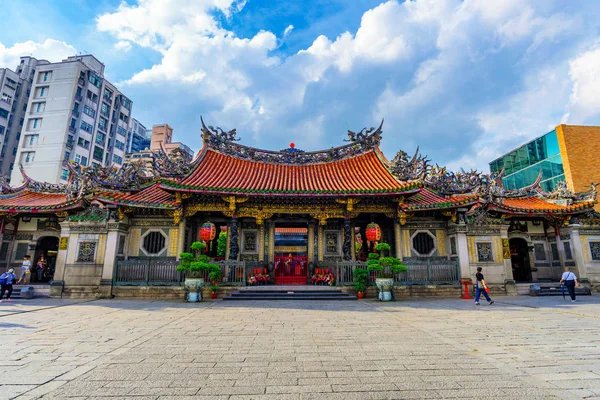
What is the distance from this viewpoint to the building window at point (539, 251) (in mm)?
16312

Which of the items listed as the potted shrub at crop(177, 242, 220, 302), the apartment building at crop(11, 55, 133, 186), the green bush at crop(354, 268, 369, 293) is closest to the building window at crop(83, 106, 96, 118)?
the apartment building at crop(11, 55, 133, 186)

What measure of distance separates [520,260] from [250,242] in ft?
50.3

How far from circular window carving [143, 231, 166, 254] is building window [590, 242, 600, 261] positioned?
2126 centimetres

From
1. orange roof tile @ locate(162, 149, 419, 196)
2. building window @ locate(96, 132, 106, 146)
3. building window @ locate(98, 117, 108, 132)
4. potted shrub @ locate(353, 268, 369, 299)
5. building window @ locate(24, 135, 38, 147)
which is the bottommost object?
potted shrub @ locate(353, 268, 369, 299)

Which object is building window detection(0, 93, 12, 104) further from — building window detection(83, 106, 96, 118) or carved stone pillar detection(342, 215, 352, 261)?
carved stone pillar detection(342, 215, 352, 261)

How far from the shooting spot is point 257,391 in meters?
3.28

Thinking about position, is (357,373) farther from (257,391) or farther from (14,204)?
(14,204)

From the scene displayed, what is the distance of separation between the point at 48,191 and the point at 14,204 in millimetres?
2458

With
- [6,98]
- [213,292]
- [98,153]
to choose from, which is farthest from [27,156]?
[213,292]

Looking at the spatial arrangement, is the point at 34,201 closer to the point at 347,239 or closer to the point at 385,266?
the point at 347,239

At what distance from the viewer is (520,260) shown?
1714cm

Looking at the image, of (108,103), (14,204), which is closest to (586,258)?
(14,204)

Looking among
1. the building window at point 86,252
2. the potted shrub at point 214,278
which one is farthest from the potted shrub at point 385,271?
the building window at point 86,252

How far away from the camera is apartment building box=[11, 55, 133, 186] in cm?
4010
